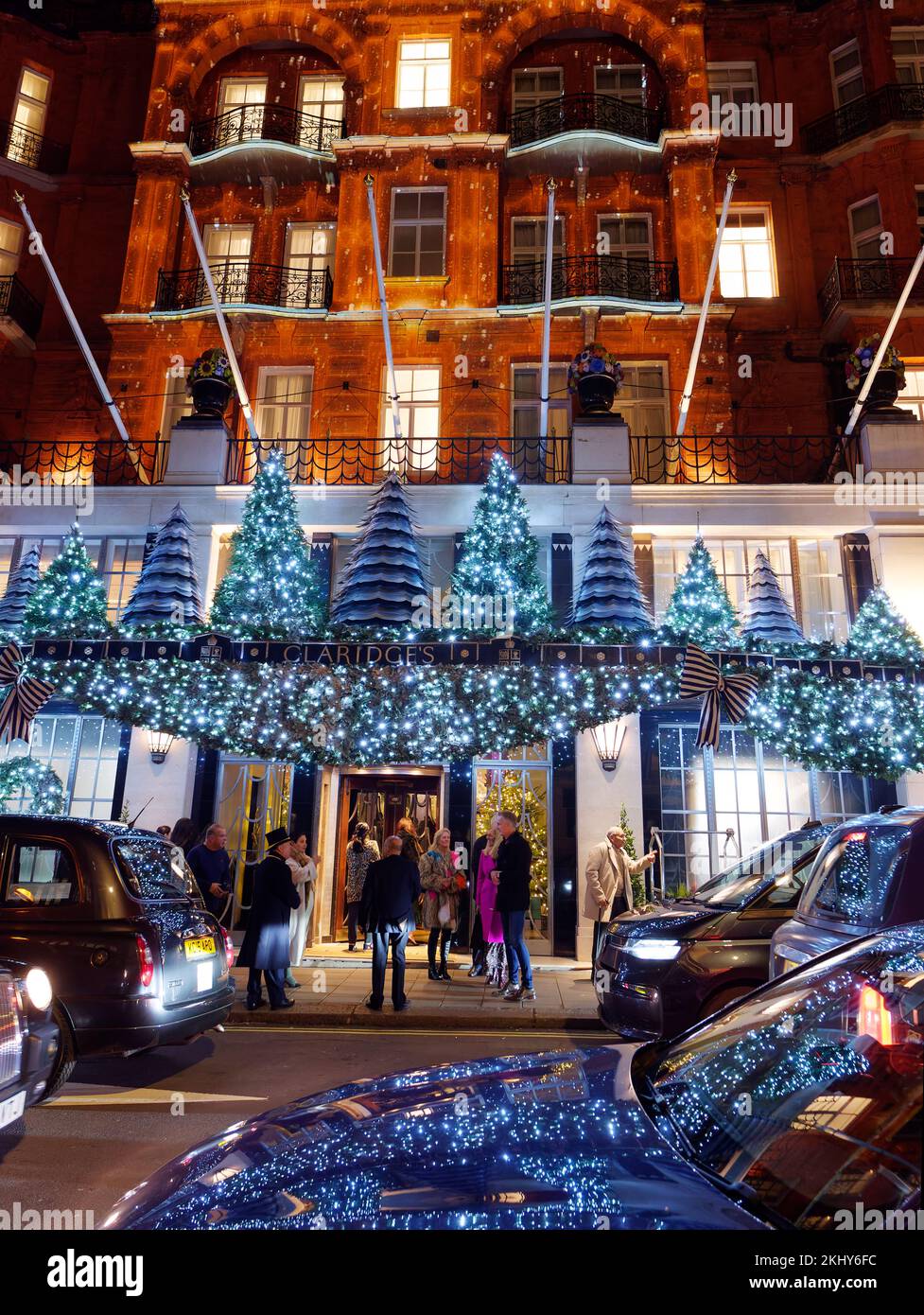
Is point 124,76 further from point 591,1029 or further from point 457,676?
point 591,1029

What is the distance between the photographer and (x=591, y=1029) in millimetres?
8875

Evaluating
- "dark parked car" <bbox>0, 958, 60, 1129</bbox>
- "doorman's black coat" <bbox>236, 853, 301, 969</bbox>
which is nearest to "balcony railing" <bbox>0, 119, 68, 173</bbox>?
"doorman's black coat" <bbox>236, 853, 301, 969</bbox>

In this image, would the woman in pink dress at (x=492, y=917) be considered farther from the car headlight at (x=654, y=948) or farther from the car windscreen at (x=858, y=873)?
the car windscreen at (x=858, y=873)

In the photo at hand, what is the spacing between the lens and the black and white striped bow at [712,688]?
10.2 metres

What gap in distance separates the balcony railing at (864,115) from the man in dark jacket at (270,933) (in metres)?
22.7

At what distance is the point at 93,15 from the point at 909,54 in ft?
76.1

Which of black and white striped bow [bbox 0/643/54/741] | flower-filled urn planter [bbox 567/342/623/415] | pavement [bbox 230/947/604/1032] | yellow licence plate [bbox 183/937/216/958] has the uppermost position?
flower-filled urn planter [bbox 567/342/623/415]

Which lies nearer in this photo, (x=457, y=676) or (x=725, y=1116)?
(x=725, y=1116)

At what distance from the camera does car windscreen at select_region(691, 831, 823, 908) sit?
7484 millimetres

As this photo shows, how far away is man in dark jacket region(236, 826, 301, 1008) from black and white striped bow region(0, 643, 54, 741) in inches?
A: 171

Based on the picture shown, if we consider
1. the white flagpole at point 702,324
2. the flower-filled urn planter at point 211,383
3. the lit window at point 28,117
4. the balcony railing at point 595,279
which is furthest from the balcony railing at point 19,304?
the white flagpole at point 702,324

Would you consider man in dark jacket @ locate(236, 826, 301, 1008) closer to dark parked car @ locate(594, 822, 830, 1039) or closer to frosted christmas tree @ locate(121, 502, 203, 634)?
dark parked car @ locate(594, 822, 830, 1039)
